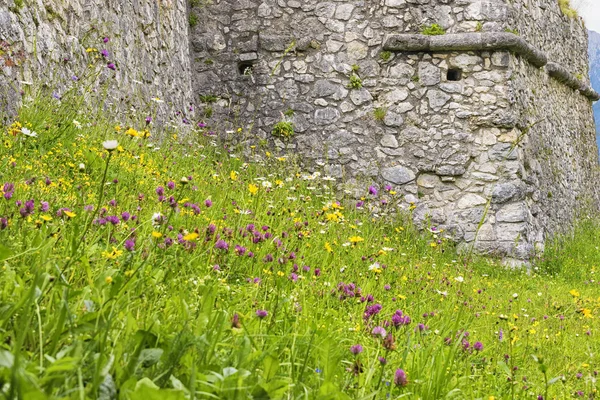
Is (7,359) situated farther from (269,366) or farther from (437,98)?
(437,98)

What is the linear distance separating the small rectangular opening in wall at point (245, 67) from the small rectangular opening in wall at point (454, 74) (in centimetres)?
274

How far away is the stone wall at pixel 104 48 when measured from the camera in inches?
179

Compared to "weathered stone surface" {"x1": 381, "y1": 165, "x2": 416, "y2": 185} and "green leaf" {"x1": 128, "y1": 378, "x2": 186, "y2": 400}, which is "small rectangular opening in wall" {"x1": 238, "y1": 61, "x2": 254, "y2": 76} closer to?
"weathered stone surface" {"x1": 381, "y1": 165, "x2": 416, "y2": 185}

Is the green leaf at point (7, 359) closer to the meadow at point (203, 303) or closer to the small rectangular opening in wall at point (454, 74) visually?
the meadow at point (203, 303)

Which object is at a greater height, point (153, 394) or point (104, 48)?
point (104, 48)

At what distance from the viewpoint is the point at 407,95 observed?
7832 millimetres

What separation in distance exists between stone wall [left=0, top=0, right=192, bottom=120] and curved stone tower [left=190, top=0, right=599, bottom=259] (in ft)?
2.89

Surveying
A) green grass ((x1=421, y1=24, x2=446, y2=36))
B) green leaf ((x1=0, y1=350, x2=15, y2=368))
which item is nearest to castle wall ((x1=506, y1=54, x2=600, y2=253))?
green grass ((x1=421, y1=24, x2=446, y2=36))

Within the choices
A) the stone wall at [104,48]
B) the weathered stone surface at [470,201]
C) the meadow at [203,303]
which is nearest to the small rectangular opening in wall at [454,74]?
the weathered stone surface at [470,201]

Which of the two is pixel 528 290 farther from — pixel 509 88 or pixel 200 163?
pixel 200 163

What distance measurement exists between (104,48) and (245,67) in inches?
113

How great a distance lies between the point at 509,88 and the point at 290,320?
621cm

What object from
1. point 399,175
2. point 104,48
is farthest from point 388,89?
point 104,48

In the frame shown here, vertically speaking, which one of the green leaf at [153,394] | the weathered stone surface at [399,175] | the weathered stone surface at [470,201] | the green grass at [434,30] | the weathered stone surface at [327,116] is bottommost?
the weathered stone surface at [470,201]
